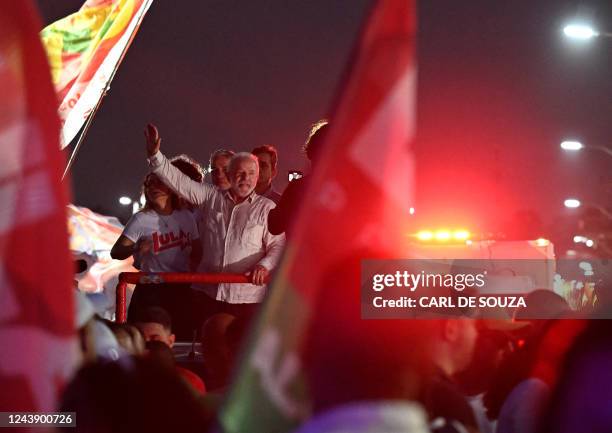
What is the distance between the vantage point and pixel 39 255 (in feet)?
6.54

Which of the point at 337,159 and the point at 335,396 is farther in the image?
the point at 335,396

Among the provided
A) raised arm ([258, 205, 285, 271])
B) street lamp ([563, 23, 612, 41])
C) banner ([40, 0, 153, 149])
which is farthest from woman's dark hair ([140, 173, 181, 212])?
street lamp ([563, 23, 612, 41])

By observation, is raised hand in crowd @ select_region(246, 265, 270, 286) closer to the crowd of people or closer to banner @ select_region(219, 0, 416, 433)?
the crowd of people

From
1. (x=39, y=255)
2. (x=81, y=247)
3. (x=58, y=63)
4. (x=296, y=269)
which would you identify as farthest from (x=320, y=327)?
(x=81, y=247)

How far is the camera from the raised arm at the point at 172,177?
481 cm

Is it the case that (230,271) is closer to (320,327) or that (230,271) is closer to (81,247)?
(320,327)

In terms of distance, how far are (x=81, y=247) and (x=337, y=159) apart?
8.18 metres

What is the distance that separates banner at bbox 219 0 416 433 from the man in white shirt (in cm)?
244

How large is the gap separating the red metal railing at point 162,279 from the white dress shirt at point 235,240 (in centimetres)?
26

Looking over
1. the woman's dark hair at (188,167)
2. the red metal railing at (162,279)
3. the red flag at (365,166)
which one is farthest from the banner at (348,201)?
the woman's dark hair at (188,167)

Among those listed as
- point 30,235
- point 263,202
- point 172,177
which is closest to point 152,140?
point 172,177

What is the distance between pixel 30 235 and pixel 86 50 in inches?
123

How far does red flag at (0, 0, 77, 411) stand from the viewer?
198 centimetres

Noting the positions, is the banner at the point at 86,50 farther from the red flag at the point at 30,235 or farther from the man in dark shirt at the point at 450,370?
the man in dark shirt at the point at 450,370
